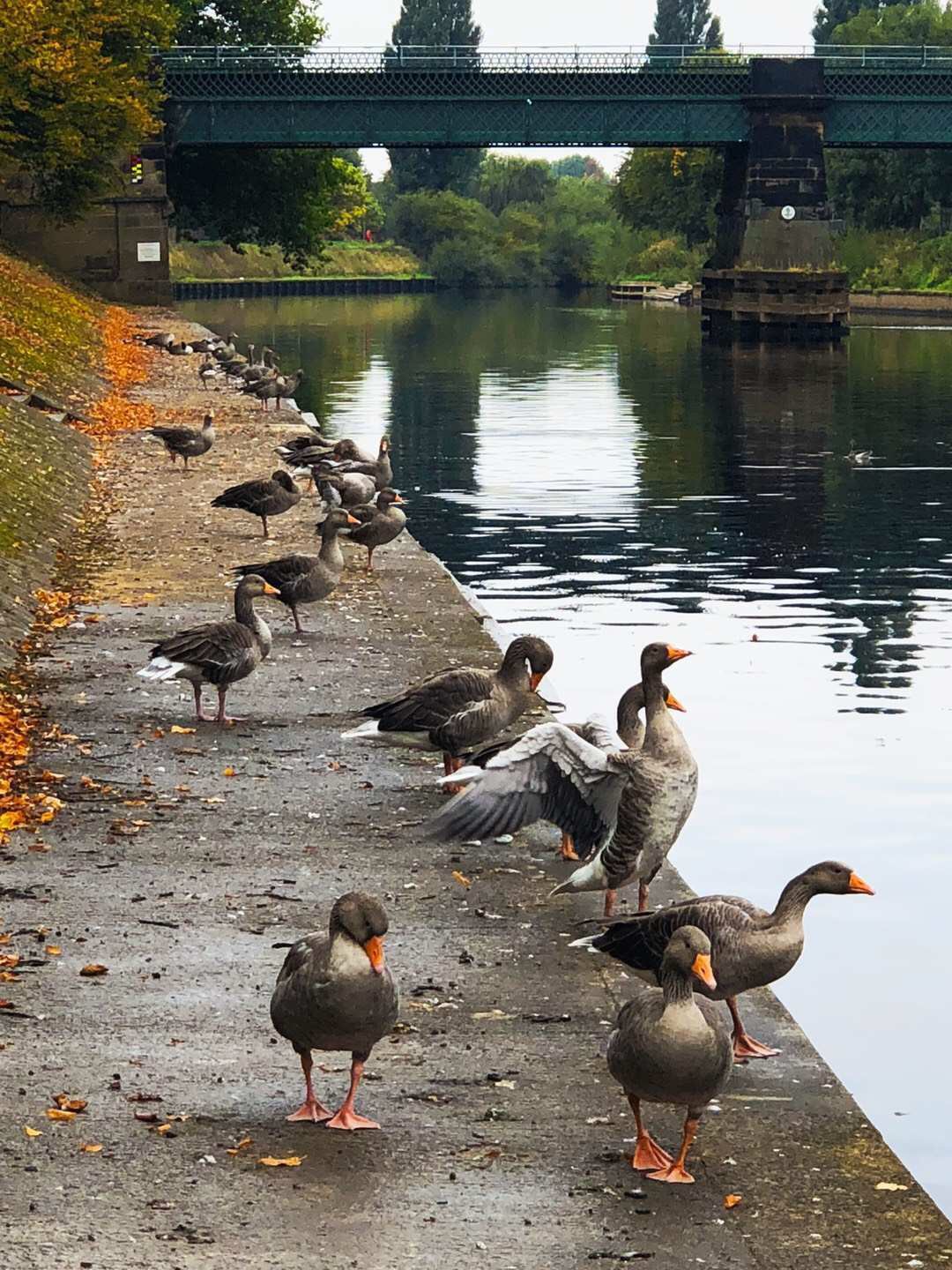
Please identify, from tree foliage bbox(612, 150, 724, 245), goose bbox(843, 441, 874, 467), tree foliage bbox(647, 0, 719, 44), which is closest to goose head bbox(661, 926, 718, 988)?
goose bbox(843, 441, 874, 467)

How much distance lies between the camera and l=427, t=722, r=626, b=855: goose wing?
11477 millimetres

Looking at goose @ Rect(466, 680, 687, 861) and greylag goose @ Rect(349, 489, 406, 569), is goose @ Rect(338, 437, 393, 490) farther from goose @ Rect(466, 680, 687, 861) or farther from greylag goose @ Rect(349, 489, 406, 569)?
goose @ Rect(466, 680, 687, 861)

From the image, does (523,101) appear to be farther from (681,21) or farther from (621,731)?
(681,21)

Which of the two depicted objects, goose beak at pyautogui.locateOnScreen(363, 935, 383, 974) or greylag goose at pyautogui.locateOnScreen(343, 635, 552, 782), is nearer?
goose beak at pyautogui.locateOnScreen(363, 935, 383, 974)

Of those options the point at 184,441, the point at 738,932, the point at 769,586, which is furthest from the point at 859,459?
the point at 738,932

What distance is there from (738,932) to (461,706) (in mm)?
4796

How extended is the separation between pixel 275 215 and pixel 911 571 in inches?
3010

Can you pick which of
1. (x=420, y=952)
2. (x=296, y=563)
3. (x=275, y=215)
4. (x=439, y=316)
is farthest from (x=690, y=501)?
(x=439, y=316)

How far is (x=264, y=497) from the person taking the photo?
28.0 metres

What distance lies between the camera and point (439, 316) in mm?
133375

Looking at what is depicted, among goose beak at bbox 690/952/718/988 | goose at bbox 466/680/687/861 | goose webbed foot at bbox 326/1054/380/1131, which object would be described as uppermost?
goose beak at bbox 690/952/718/988

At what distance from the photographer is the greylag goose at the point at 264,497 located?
2800 cm

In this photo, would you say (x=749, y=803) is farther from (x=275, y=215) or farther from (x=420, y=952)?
(x=275, y=215)

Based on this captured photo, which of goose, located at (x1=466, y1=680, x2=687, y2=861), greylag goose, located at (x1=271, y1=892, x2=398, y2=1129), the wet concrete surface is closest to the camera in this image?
the wet concrete surface
